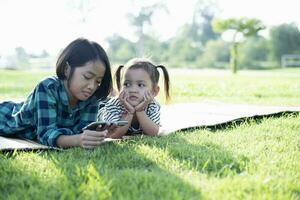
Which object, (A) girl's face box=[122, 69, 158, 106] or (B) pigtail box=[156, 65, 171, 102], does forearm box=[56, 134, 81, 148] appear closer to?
(A) girl's face box=[122, 69, 158, 106]

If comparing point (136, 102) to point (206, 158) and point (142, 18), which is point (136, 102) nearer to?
point (206, 158)

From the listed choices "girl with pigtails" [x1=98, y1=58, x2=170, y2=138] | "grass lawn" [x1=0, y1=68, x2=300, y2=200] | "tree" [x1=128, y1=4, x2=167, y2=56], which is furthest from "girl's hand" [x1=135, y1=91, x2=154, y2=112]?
"tree" [x1=128, y1=4, x2=167, y2=56]

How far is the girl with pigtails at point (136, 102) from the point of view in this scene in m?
3.97

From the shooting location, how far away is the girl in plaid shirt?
346 cm

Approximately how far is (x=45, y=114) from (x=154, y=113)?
1.08 metres

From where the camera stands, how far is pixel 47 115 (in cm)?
346

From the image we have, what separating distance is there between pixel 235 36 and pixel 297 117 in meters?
20.6

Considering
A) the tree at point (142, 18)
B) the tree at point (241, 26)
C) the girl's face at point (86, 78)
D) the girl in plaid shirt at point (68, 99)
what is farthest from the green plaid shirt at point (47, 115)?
the tree at point (142, 18)

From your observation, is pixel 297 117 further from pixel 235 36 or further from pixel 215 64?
pixel 215 64

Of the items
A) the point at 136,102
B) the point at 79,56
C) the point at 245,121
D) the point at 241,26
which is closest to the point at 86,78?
the point at 79,56

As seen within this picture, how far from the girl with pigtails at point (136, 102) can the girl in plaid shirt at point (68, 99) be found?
251 millimetres

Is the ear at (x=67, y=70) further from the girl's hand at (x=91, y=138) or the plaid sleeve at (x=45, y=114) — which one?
the girl's hand at (x=91, y=138)

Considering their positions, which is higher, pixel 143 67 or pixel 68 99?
pixel 143 67

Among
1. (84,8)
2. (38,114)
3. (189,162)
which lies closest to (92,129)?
(38,114)
